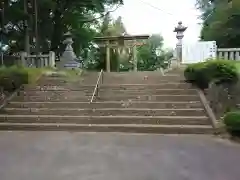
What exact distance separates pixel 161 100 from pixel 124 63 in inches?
527

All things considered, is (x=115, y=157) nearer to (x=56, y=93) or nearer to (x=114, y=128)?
(x=114, y=128)

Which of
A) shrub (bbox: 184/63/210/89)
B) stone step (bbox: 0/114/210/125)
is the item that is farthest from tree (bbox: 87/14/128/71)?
stone step (bbox: 0/114/210/125)

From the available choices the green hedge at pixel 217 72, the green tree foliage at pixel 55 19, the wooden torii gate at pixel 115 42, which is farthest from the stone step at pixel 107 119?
the wooden torii gate at pixel 115 42

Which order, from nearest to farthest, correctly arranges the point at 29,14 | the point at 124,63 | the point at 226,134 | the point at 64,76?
the point at 226,134
the point at 64,76
the point at 29,14
the point at 124,63

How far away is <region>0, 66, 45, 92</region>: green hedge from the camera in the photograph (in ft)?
36.7

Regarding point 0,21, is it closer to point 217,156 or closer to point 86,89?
point 86,89

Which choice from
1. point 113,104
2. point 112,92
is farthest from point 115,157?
point 112,92

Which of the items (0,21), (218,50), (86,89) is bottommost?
(86,89)

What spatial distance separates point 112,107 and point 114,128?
4.88 feet

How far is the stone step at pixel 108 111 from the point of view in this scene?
9203mm

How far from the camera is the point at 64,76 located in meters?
13.0

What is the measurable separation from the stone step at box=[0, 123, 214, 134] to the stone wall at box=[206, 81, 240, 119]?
3.66 feet

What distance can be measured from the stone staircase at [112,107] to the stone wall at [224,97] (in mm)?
365

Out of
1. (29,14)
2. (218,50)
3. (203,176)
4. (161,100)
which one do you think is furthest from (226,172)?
(29,14)
